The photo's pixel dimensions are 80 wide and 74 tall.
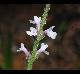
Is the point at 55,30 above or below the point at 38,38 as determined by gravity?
below

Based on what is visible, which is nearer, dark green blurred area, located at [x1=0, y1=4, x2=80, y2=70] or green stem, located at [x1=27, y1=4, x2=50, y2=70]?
green stem, located at [x1=27, y1=4, x2=50, y2=70]

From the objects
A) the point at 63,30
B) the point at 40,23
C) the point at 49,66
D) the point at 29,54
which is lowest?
the point at 49,66

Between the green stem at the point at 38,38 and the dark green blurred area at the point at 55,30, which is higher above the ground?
the green stem at the point at 38,38

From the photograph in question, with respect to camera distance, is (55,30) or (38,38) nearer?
(38,38)

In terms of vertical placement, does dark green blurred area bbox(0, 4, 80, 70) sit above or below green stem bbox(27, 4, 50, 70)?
below

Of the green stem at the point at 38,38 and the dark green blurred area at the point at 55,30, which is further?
the dark green blurred area at the point at 55,30
